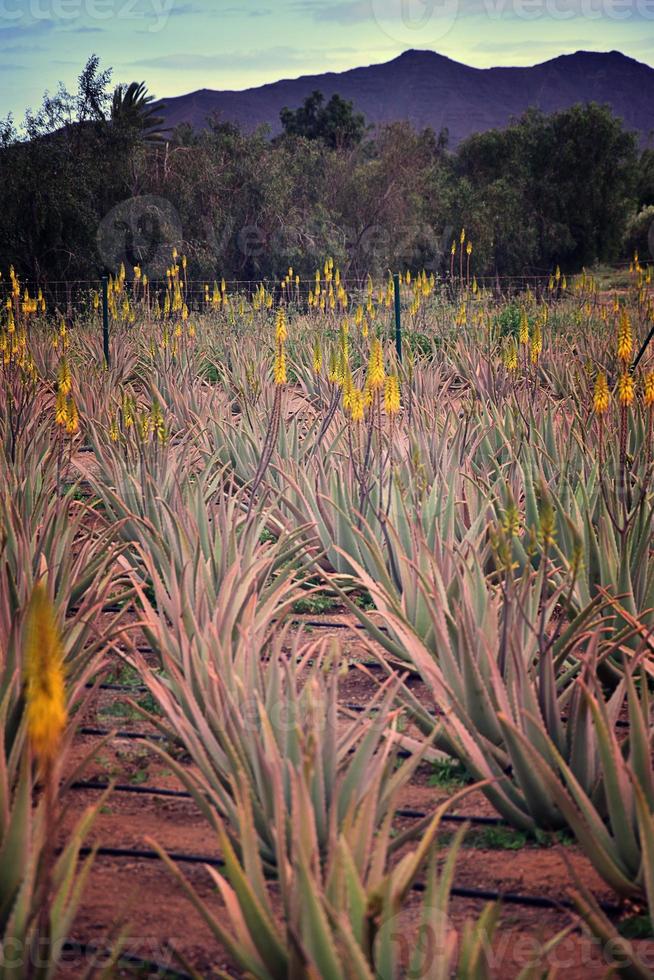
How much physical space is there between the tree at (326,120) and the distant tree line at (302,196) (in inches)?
165

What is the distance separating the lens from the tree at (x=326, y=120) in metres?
39.8

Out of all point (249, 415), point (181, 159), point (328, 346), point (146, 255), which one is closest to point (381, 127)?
point (181, 159)

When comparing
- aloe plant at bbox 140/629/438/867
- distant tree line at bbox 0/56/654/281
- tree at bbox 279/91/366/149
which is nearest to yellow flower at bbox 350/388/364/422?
aloe plant at bbox 140/629/438/867

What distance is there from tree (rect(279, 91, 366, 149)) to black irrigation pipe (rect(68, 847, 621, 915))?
128ft

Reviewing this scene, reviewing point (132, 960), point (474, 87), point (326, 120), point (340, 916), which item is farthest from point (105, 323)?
point (474, 87)

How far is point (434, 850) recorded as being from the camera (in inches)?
59.6

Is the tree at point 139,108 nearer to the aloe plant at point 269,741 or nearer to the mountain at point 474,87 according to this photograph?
the aloe plant at point 269,741

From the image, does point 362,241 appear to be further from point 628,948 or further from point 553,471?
point 628,948

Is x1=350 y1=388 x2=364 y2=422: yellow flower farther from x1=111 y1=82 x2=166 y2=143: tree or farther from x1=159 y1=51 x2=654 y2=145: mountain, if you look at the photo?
x1=159 y1=51 x2=654 y2=145: mountain

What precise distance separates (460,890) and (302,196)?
22.3m

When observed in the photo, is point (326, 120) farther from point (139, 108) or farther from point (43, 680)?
point (43, 680)

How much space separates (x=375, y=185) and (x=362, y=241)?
1.87 meters

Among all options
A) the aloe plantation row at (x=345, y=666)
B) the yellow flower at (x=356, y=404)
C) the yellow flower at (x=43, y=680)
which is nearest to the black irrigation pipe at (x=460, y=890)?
the aloe plantation row at (x=345, y=666)

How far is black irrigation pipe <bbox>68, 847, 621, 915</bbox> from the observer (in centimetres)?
199
